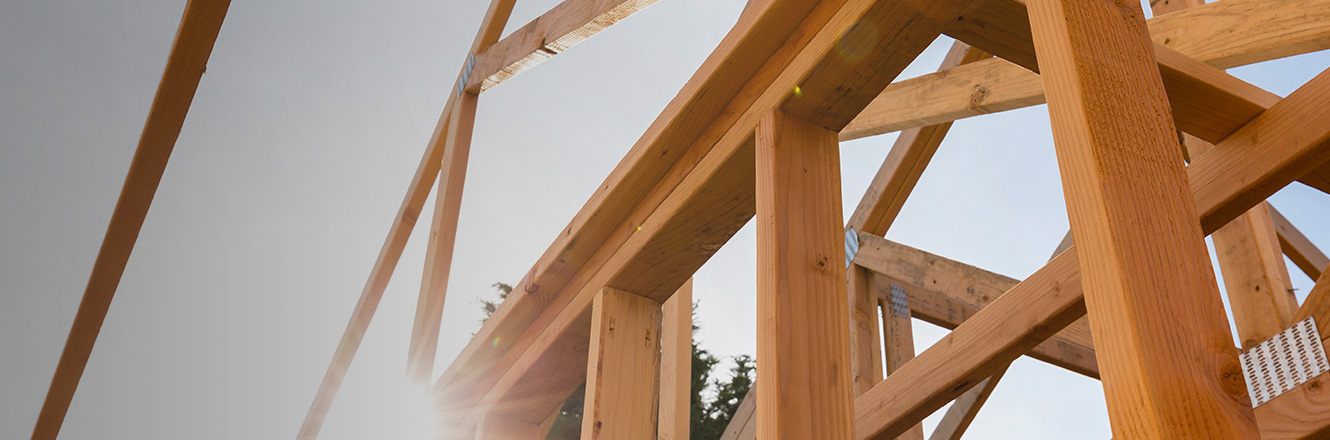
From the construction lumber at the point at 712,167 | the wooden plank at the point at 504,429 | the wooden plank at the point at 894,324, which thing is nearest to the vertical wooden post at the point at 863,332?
the wooden plank at the point at 894,324

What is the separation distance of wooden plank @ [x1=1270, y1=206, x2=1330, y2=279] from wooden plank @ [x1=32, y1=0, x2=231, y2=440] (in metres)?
5.12

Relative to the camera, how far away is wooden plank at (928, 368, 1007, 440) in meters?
4.48

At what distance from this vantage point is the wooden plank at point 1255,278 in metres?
2.56

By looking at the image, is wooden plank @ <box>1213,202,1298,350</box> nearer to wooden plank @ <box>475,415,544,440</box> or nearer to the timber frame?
the timber frame

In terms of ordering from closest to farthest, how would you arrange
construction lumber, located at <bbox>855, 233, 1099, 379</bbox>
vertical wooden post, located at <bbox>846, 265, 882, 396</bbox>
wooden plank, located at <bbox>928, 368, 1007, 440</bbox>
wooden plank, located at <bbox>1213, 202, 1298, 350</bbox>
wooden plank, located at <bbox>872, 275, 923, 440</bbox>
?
1. wooden plank, located at <bbox>1213, 202, 1298, 350</bbox>
2. construction lumber, located at <bbox>855, 233, 1099, 379</bbox>
3. vertical wooden post, located at <bbox>846, 265, 882, 396</bbox>
4. wooden plank, located at <bbox>872, 275, 923, 440</bbox>
5. wooden plank, located at <bbox>928, 368, 1007, 440</bbox>

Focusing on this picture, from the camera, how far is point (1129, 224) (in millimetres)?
692

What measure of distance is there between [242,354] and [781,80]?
11.4 metres

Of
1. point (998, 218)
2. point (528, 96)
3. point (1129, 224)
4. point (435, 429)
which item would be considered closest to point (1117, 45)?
point (1129, 224)

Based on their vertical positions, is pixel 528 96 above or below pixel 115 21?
below

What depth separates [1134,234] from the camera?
27.0 inches

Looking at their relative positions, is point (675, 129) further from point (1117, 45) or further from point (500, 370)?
point (500, 370)

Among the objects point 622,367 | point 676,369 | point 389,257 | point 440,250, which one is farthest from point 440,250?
point 622,367

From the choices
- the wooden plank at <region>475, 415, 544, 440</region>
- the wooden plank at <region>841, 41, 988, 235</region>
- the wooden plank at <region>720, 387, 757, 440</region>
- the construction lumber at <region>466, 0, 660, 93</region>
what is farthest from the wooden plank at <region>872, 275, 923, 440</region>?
the wooden plank at <region>475, 415, 544, 440</region>

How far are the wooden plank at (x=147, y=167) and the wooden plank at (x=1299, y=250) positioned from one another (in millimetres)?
5125
